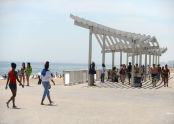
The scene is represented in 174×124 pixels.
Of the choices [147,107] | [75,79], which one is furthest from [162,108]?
[75,79]

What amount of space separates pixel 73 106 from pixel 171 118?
348 cm

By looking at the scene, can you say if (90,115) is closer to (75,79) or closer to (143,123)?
(143,123)

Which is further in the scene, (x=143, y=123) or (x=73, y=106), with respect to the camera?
(x=73, y=106)

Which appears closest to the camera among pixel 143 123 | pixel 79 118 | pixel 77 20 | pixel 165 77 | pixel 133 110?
pixel 143 123

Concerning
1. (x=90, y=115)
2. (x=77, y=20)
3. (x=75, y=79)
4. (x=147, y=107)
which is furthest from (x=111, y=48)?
(x=90, y=115)

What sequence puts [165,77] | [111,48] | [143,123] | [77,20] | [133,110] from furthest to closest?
[111,48] < [165,77] < [77,20] < [133,110] < [143,123]

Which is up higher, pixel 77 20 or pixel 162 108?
pixel 77 20

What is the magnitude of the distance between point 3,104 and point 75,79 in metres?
11.0

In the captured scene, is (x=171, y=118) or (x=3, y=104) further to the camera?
(x=3, y=104)

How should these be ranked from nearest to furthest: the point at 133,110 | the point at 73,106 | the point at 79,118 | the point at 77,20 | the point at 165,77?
the point at 79,118, the point at 133,110, the point at 73,106, the point at 77,20, the point at 165,77

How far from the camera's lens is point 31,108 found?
418 inches

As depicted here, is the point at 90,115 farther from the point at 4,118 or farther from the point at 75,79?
the point at 75,79

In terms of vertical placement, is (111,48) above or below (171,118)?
above

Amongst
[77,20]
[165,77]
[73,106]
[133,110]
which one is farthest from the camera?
[165,77]
